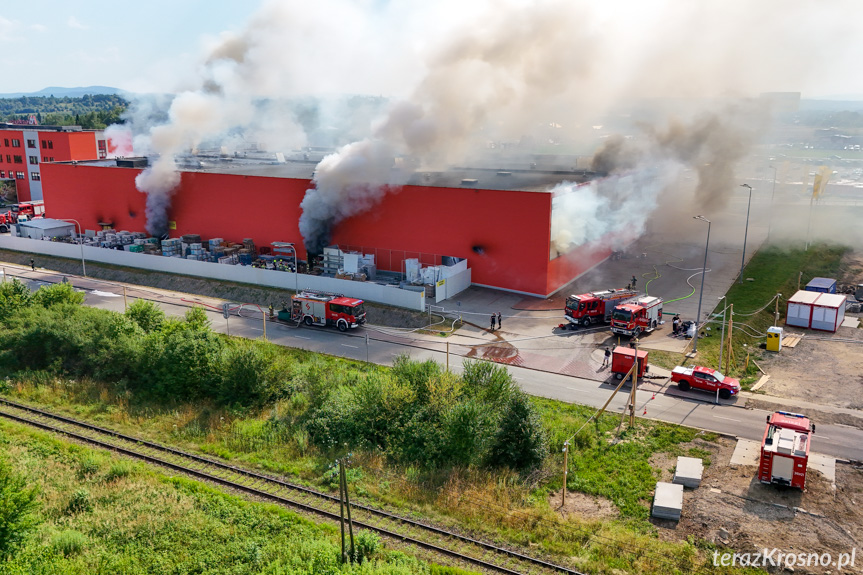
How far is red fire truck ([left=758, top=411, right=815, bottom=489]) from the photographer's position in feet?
61.6

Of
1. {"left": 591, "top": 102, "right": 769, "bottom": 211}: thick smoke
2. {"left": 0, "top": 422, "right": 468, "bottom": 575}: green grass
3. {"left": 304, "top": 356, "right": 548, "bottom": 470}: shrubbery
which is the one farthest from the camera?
{"left": 591, "top": 102, "right": 769, "bottom": 211}: thick smoke

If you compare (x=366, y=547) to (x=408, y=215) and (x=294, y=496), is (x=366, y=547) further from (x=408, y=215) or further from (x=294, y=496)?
(x=408, y=215)

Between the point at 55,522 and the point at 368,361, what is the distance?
1462cm

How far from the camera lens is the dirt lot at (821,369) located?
85.8 feet

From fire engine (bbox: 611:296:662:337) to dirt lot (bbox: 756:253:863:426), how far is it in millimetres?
5402

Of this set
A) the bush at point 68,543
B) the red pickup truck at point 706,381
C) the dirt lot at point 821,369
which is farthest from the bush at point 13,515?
the dirt lot at point 821,369

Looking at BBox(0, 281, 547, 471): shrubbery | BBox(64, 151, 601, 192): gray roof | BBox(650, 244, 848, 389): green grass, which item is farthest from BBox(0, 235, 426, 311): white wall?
BBox(650, 244, 848, 389): green grass

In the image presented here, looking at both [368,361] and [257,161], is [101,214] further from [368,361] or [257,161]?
[368,361]

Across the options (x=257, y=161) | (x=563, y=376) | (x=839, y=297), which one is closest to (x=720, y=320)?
(x=839, y=297)

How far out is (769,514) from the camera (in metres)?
17.9

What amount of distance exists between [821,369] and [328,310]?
2317cm

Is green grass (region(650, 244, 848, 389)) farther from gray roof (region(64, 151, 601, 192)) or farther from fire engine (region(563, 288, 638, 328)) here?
gray roof (region(64, 151, 601, 192))

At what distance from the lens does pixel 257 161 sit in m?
63.4

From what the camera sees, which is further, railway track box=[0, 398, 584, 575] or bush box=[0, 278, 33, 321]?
bush box=[0, 278, 33, 321]
